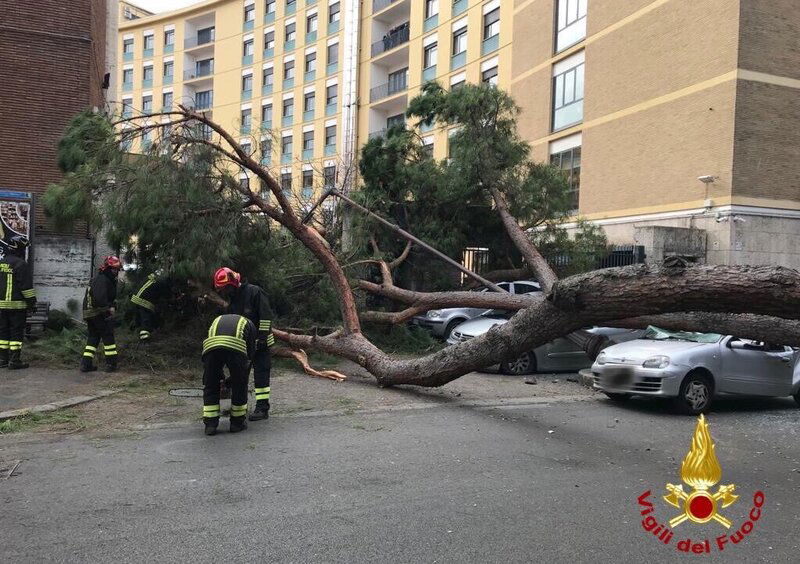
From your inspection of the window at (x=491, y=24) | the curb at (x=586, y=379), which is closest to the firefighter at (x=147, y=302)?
the curb at (x=586, y=379)

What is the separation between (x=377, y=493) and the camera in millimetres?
4863

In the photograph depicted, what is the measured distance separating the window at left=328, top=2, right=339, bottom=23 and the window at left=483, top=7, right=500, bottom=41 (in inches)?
555

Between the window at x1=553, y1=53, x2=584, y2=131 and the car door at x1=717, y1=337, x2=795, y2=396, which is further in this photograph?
the window at x1=553, y1=53, x2=584, y2=131

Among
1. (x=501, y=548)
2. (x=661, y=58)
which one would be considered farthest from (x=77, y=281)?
(x=661, y=58)

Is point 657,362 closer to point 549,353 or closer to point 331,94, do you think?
point 549,353

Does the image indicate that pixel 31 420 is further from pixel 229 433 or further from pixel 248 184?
pixel 248 184

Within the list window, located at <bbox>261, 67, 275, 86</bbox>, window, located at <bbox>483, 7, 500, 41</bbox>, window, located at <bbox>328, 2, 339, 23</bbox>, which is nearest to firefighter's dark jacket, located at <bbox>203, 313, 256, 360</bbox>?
window, located at <bbox>483, 7, 500, 41</bbox>

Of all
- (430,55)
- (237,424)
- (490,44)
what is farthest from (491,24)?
(237,424)

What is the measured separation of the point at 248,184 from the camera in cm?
1016

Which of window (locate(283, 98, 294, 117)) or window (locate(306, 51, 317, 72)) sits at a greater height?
window (locate(306, 51, 317, 72))

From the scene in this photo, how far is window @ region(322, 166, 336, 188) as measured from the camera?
16219mm

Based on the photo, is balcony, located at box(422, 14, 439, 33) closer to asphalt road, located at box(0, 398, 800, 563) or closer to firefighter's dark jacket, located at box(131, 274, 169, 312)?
firefighter's dark jacket, located at box(131, 274, 169, 312)

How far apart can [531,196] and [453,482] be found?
397 inches

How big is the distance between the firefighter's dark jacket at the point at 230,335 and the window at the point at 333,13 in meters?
41.0
